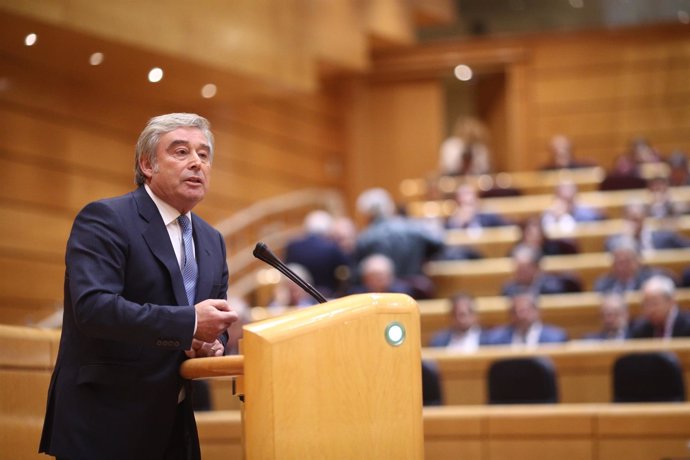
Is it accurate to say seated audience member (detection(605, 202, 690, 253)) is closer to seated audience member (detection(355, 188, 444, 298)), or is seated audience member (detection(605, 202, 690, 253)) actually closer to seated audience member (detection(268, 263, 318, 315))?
seated audience member (detection(355, 188, 444, 298))

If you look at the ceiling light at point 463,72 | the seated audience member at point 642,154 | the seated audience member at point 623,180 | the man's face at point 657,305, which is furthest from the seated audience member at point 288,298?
the ceiling light at point 463,72

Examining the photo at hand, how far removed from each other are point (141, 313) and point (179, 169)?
0.37 metres

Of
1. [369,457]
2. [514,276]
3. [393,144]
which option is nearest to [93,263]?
[369,457]

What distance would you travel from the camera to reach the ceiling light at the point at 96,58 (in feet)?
22.9

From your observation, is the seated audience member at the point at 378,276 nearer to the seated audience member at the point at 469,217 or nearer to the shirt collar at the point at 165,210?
the seated audience member at the point at 469,217

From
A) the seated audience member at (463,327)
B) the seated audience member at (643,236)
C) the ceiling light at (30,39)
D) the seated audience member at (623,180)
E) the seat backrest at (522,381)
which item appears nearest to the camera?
the seat backrest at (522,381)

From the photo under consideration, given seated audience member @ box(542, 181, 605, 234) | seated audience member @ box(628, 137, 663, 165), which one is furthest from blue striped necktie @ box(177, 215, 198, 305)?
seated audience member @ box(628, 137, 663, 165)

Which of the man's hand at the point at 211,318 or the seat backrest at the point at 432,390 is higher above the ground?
the man's hand at the point at 211,318

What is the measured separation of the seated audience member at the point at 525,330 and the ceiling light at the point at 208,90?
9.69ft

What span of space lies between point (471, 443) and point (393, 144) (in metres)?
8.65

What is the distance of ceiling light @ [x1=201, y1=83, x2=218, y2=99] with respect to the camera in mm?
8086

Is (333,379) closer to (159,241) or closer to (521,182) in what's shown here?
(159,241)

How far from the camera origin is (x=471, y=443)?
437cm

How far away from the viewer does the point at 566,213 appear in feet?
30.4
